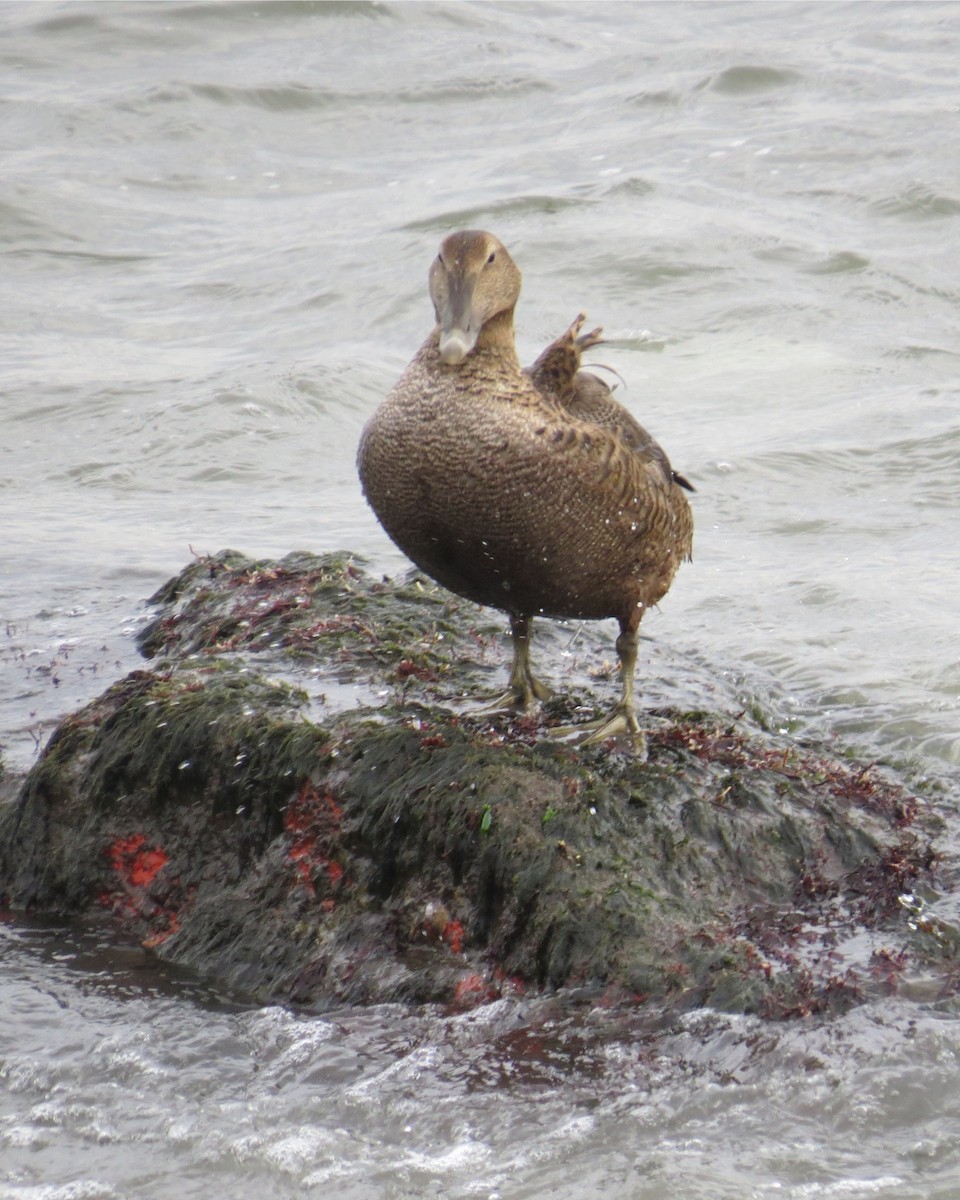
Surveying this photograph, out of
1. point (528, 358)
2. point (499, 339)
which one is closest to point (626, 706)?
point (499, 339)

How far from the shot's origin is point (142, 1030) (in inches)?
145

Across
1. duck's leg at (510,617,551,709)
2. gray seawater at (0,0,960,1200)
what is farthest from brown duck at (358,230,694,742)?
gray seawater at (0,0,960,1200)

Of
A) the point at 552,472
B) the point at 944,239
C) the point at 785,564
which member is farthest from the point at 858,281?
the point at 552,472

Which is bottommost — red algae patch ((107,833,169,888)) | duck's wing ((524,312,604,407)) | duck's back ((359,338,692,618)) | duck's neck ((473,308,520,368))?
red algae patch ((107,833,169,888))

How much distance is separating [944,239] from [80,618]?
8.64 meters

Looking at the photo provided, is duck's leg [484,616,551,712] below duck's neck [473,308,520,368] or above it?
below

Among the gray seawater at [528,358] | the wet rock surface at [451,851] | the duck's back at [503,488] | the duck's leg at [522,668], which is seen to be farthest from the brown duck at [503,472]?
the gray seawater at [528,358]

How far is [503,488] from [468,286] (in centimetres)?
62

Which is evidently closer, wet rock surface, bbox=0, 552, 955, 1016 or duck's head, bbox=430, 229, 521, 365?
wet rock surface, bbox=0, 552, 955, 1016

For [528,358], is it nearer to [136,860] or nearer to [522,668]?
[522,668]

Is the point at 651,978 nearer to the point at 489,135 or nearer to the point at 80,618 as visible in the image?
the point at 80,618

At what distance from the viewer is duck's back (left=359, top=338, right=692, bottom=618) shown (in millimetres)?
4039

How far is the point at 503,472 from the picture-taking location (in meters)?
4.04

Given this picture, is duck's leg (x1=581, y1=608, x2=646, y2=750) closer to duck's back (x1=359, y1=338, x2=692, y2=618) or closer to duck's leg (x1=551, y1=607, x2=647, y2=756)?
duck's leg (x1=551, y1=607, x2=647, y2=756)
